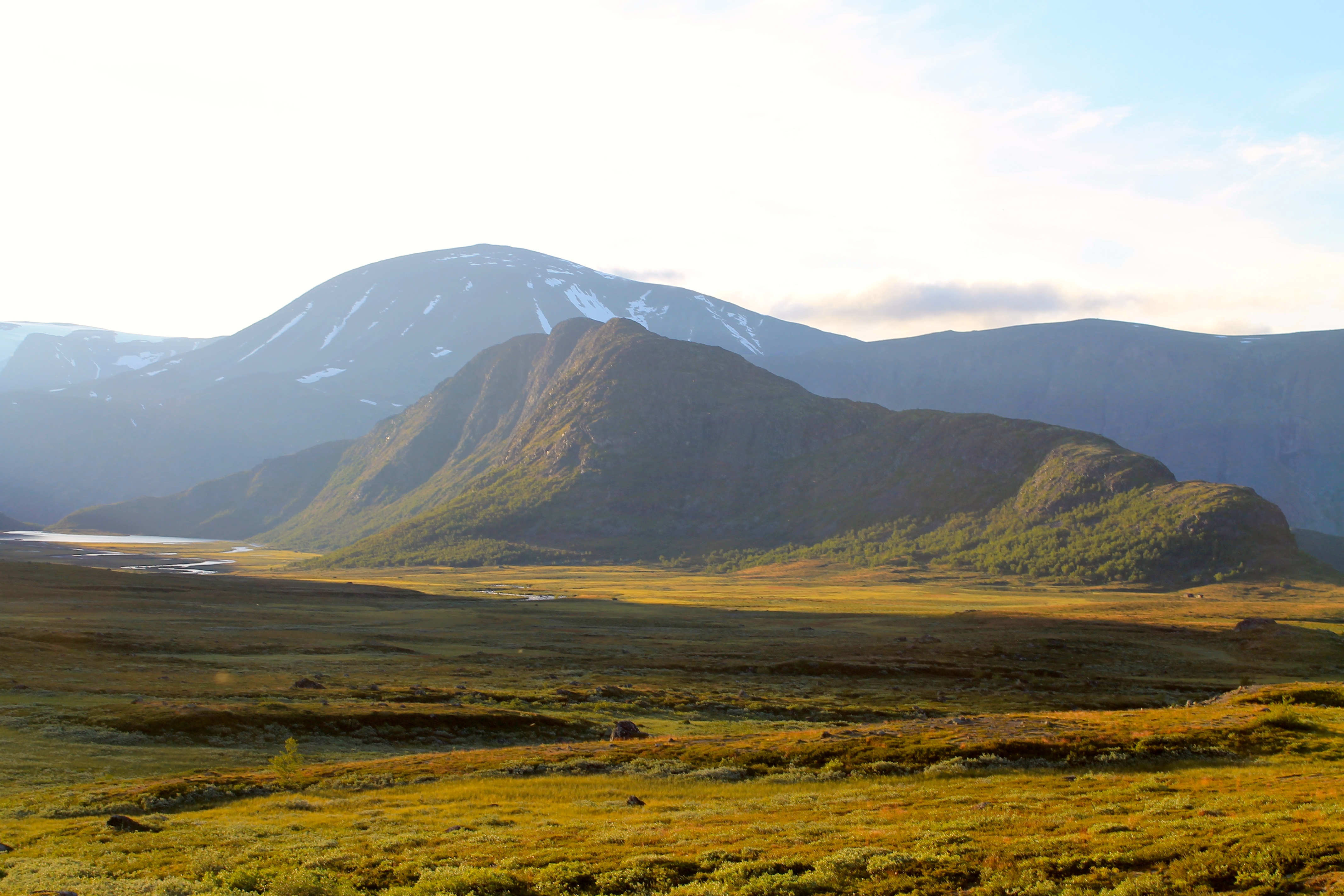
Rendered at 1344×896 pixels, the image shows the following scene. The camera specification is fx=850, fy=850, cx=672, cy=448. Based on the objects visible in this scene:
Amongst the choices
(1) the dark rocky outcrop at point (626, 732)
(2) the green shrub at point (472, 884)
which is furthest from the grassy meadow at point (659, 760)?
(1) the dark rocky outcrop at point (626, 732)

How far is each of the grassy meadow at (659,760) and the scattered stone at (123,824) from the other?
1.26ft

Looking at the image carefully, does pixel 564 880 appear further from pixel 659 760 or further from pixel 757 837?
pixel 659 760

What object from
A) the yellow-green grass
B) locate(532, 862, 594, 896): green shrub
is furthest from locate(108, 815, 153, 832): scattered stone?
locate(532, 862, 594, 896): green shrub

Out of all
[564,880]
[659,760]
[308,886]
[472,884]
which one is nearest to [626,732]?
[659,760]

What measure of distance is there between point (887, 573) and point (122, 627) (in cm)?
14939

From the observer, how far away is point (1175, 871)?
1677 cm

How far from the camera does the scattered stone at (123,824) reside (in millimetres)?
24797

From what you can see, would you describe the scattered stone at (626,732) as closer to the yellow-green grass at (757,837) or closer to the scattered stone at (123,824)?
the yellow-green grass at (757,837)

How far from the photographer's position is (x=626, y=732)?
42.8 metres

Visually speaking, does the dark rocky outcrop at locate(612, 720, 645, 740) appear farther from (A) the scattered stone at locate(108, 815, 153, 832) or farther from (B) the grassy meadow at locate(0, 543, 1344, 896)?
(A) the scattered stone at locate(108, 815, 153, 832)

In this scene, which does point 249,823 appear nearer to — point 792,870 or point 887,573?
point 792,870

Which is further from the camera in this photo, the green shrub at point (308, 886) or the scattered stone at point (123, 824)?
the scattered stone at point (123, 824)

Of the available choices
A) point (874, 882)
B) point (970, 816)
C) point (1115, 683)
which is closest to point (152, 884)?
point (874, 882)

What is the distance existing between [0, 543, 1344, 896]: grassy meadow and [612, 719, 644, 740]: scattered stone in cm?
142
